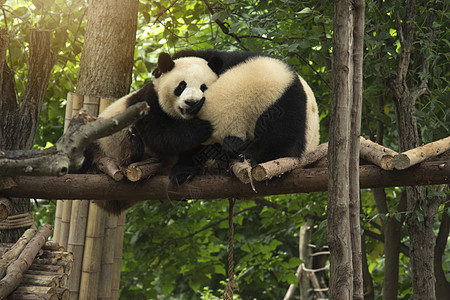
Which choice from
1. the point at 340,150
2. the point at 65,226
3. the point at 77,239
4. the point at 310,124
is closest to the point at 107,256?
the point at 77,239

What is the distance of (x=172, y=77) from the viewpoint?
317 cm

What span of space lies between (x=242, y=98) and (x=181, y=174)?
0.56 metres

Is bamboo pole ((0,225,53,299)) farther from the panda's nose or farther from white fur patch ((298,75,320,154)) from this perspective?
white fur patch ((298,75,320,154))

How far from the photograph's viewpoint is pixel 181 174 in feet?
9.85

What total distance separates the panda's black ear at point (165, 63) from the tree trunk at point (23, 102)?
0.86m

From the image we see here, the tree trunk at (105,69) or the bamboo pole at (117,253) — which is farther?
the bamboo pole at (117,253)

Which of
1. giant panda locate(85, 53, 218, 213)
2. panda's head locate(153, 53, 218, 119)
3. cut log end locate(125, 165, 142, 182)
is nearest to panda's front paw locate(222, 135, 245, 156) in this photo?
giant panda locate(85, 53, 218, 213)

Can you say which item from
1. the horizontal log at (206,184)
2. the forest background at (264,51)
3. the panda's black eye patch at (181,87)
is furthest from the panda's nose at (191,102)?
the forest background at (264,51)

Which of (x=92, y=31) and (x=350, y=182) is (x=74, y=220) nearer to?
(x=92, y=31)

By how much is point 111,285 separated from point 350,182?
2.09 metres

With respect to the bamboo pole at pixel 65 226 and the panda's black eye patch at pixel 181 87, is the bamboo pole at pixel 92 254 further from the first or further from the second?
the panda's black eye patch at pixel 181 87

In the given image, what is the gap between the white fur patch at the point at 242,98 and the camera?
3.04m

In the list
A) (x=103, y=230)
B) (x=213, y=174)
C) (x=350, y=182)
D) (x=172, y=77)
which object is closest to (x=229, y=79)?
(x=172, y=77)

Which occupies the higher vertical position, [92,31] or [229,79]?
[92,31]
